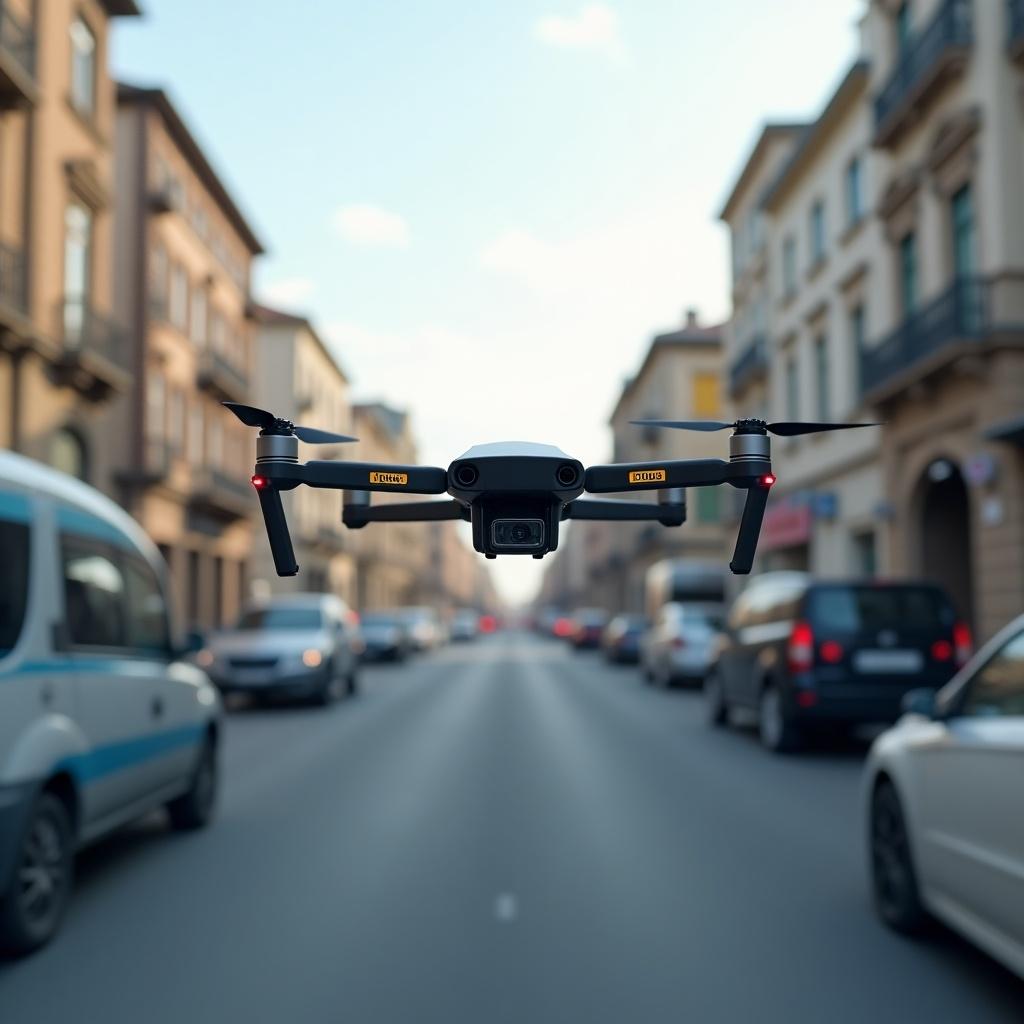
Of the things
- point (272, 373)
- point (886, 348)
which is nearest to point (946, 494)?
point (886, 348)

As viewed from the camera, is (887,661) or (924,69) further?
(924,69)

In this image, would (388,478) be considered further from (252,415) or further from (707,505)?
(707,505)

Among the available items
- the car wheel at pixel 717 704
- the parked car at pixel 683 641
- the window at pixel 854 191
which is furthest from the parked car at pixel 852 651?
the window at pixel 854 191

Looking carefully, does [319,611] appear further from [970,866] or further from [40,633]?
[970,866]

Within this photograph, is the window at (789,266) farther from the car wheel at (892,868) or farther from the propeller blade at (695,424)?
the propeller blade at (695,424)

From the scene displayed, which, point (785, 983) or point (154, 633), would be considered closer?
point (785, 983)

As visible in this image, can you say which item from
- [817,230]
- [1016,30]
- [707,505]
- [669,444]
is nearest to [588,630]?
[817,230]
